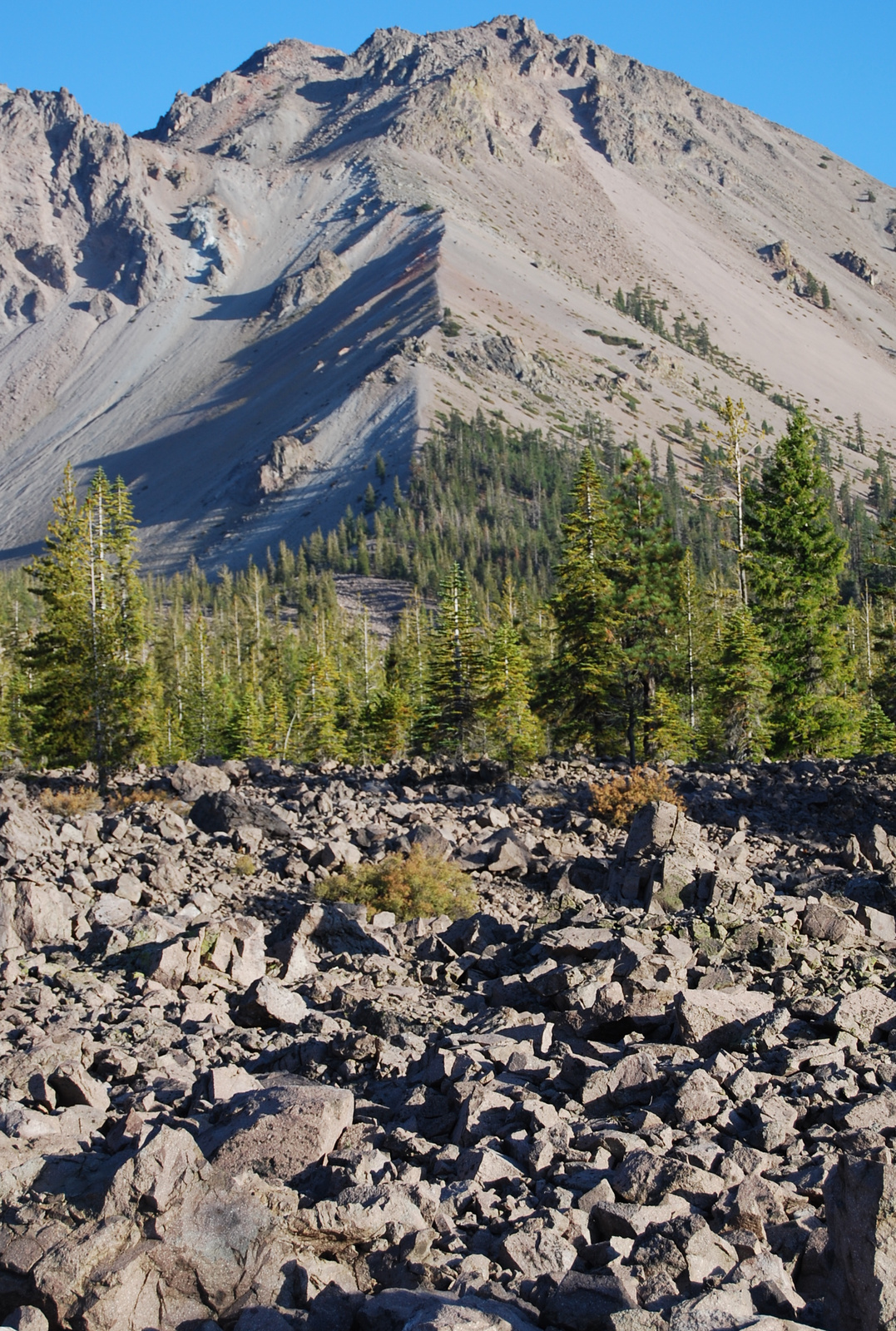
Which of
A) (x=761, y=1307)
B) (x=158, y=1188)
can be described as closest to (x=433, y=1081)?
(x=158, y=1188)

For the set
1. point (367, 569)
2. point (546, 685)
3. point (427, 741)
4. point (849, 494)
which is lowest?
point (427, 741)

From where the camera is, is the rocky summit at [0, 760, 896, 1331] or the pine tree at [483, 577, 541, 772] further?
the pine tree at [483, 577, 541, 772]

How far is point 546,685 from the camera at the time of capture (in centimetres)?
3381

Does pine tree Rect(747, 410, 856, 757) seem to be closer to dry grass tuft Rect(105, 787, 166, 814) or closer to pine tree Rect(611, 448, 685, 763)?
pine tree Rect(611, 448, 685, 763)

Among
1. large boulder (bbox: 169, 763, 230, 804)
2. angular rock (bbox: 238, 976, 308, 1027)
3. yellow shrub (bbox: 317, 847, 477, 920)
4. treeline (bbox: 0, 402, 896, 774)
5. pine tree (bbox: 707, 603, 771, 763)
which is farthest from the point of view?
treeline (bbox: 0, 402, 896, 774)

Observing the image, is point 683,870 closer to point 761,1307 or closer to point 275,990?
point 275,990

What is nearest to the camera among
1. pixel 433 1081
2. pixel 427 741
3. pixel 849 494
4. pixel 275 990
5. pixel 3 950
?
pixel 433 1081

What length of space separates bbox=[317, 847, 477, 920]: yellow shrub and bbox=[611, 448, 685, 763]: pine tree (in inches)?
630

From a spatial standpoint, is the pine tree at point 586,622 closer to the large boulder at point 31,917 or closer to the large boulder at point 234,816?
the large boulder at point 234,816

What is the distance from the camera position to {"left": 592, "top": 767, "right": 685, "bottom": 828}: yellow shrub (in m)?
19.2

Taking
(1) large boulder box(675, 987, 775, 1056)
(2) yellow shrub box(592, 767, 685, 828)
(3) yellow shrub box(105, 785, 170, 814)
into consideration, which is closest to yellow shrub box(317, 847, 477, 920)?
(2) yellow shrub box(592, 767, 685, 828)

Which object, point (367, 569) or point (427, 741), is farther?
point (367, 569)

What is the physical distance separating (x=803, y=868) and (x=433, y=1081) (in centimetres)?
848

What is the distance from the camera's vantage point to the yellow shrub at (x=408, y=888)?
585 inches
